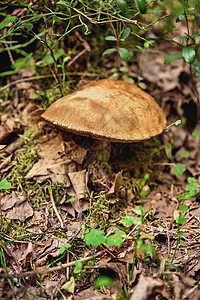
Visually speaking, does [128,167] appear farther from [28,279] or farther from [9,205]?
[28,279]

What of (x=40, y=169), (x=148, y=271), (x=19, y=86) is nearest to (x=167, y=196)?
(x=148, y=271)

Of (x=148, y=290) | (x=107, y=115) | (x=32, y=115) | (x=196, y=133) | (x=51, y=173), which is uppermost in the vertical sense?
(x=107, y=115)

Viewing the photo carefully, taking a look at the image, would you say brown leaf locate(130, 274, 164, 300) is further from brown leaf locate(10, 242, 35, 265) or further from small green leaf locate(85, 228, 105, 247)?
brown leaf locate(10, 242, 35, 265)

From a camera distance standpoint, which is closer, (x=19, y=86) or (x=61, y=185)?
(x=61, y=185)


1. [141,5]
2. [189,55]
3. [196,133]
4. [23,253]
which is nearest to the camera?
[23,253]

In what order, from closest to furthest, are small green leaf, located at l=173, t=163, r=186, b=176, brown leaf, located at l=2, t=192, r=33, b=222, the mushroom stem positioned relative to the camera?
brown leaf, located at l=2, t=192, r=33, b=222
the mushroom stem
small green leaf, located at l=173, t=163, r=186, b=176

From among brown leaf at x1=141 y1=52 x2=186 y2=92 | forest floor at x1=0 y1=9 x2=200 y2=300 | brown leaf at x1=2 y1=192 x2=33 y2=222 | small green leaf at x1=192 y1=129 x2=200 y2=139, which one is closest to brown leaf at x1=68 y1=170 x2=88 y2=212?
forest floor at x1=0 y1=9 x2=200 y2=300

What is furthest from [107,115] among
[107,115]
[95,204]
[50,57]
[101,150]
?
[50,57]

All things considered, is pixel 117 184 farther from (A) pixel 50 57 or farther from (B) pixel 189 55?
(A) pixel 50 57
